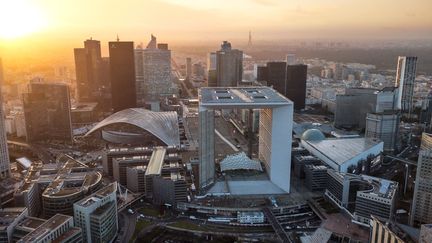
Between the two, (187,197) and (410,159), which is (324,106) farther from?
(187,197)

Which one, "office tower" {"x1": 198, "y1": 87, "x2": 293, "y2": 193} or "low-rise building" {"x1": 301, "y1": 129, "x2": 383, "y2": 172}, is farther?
"low-rise building" {"x1": 301, "y1": 129, "x2": 383, "y2": 172}

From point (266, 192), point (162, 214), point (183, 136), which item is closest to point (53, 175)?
point (162, 214)

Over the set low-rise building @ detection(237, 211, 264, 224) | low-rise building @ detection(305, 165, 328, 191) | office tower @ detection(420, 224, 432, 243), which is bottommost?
low-rise building @ detection(237, 211, 264, 224)

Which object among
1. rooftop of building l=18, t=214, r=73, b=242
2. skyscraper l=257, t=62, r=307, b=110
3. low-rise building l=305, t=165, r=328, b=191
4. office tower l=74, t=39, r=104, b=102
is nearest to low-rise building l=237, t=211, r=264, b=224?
low-rise building l=305, t=165, r=328, b=191

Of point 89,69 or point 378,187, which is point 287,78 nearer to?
point 89,69

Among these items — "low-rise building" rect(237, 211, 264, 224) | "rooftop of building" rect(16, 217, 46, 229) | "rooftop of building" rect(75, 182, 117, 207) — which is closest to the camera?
"rooftop of building" rect(16, 217, 46, 229)

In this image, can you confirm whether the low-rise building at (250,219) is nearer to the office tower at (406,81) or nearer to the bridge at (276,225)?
the bridge at (276,225)

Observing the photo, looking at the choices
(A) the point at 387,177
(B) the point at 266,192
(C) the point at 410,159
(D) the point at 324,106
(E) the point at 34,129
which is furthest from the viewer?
(D) the point at 324,106

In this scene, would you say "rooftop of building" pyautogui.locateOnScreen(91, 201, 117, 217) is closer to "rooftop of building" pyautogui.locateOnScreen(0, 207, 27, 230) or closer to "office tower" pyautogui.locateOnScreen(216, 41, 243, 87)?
"rooftop of building" pyautogui.locateOnScreen(0, 207, 27, 230)
